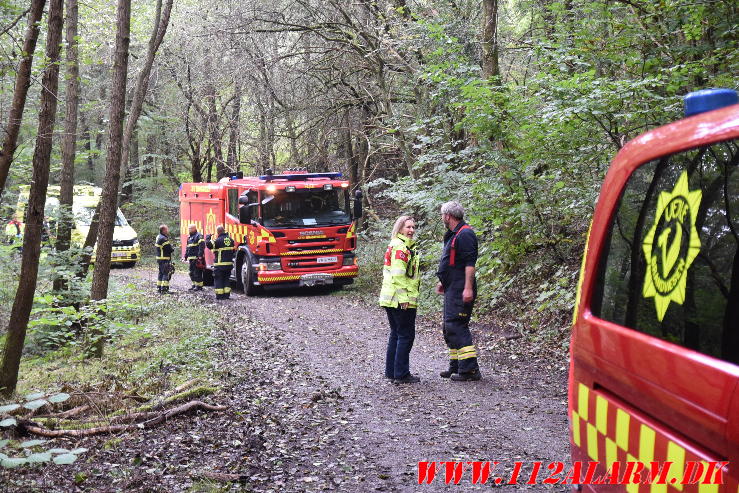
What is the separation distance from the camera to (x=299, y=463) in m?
5.71

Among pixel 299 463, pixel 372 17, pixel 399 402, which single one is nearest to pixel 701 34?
pixel 399 402

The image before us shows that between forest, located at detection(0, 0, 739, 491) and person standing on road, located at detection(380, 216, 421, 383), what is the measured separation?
1040 mm

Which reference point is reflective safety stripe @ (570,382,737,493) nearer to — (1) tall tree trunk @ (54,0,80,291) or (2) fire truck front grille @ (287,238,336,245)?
(1) tall tree trunk @ (54,0,80,291)

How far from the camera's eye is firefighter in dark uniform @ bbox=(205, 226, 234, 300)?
1739 centimetres

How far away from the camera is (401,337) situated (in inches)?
326

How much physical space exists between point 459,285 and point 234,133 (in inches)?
778

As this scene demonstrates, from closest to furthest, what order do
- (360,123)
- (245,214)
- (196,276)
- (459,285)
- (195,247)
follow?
(459,285)
(245,214)
(195,247)
(196,276)
(360,123)

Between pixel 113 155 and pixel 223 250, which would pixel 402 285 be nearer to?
pixel 113 155

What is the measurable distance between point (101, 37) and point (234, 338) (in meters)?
13.1

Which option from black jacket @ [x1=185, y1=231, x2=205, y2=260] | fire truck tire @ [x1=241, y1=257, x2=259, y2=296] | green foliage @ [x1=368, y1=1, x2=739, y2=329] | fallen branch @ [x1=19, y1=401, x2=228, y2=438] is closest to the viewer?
fallen branch @ [x1=19, y1=401, x2=228, y2=438]

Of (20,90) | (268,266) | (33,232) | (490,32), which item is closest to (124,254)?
(268,266)

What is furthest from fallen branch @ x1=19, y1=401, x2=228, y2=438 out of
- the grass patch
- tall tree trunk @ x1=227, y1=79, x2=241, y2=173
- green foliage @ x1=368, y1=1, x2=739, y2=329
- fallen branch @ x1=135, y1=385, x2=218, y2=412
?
tall tree trunk @ x1=227, y1=79, x2=241, y2=173

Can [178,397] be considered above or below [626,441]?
below

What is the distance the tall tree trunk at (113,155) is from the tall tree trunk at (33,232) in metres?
2.72
